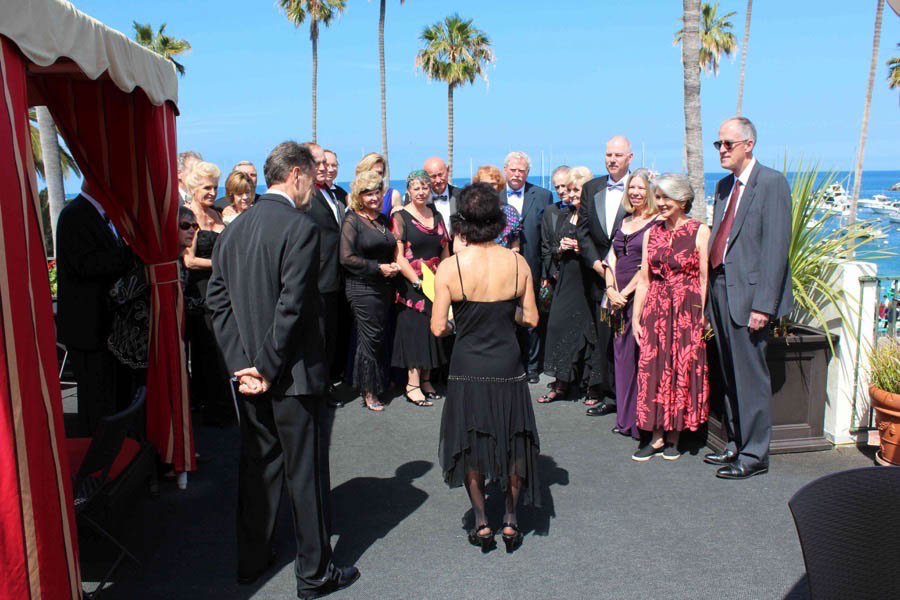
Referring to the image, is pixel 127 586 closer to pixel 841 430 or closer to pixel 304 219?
pixel 304 219

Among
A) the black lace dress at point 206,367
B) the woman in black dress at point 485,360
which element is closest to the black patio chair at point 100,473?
the woman in black dress at point 485,360

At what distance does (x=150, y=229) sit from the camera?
4.50m

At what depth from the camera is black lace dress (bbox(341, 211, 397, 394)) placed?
6.08 metres

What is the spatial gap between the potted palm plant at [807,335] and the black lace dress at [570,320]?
1296 millimetres

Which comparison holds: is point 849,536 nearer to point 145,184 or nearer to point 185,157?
point 145,184

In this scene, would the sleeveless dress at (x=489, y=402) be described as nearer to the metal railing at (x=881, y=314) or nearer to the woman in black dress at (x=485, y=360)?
the woman in black dress at (x=485, y=360)

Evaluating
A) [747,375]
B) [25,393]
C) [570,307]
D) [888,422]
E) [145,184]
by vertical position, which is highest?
[145,184]

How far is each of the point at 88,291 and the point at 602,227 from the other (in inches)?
143

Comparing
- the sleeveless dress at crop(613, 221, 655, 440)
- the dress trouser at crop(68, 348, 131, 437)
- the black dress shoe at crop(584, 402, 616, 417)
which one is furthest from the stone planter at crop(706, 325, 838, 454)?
the dress trouser at crop(68, 348, 131, 437)

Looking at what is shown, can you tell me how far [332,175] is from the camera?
22.0ft

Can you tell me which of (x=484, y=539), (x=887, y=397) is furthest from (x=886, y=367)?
(x=484, y=539)

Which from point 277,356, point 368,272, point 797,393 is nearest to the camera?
point 277,356

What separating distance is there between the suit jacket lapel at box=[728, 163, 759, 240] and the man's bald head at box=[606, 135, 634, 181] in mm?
1391

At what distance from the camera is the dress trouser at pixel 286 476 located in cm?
334
